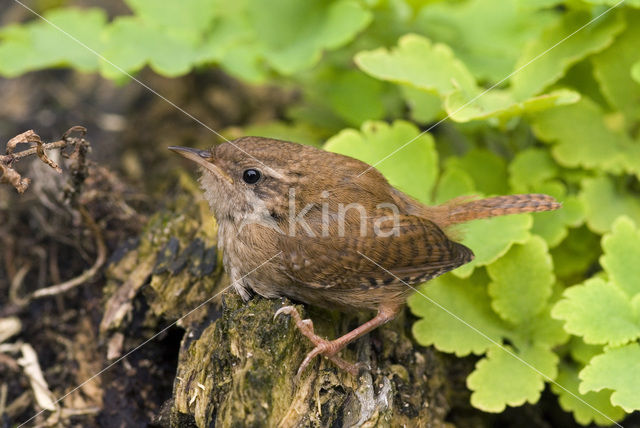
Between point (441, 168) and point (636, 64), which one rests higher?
point (636, 64)

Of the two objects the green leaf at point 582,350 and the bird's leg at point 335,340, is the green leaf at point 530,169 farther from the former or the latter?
the bird's leg at point 335,340

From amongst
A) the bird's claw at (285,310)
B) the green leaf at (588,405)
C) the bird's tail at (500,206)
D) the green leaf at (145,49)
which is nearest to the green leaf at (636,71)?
the bird's tail at (500,206)

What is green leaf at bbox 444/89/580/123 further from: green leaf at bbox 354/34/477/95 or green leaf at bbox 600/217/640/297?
green leaf at bbox 600/217/640/297

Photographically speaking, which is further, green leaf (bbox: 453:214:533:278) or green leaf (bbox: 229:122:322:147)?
green leaf (bbox: 229:122:322:147)

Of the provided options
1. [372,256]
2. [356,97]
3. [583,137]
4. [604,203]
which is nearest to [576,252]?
[604,203]

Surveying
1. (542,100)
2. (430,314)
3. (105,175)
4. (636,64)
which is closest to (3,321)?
(105,175)

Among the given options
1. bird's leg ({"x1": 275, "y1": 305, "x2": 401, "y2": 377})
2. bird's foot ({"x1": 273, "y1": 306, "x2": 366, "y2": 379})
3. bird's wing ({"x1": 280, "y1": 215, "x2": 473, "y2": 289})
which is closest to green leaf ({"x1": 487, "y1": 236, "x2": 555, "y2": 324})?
bird's wing ({"x1": 280, "y1": 215, "x2": 473, "y2": 289})

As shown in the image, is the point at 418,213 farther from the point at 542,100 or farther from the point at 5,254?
the point at 5,254
